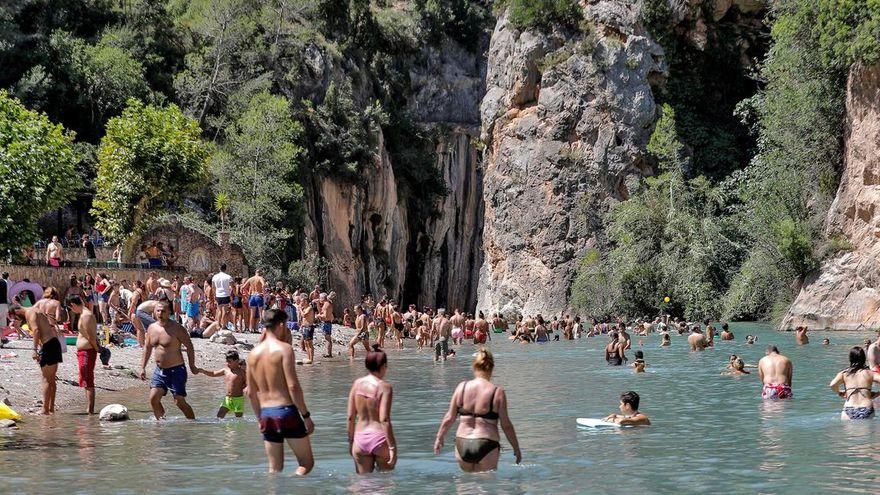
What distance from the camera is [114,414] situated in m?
17.6

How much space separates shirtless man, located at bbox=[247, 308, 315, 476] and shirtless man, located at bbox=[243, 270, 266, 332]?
22428 millimetres

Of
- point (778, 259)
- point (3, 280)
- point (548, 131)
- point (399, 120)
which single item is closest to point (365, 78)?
point (399, 120)

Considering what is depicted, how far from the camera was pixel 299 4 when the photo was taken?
2574 inches

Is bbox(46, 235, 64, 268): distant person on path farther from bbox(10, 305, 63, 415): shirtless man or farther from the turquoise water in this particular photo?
bbox(10, 305, 63, 415): shirtless man

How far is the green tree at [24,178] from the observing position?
2542 cm

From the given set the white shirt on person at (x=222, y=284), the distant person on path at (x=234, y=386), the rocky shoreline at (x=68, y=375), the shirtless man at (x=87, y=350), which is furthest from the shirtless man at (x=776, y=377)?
the white shirt on person at (x=222, y=284)

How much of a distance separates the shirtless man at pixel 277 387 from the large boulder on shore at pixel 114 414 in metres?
7.05

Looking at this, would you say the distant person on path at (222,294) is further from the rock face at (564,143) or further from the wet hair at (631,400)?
the rock face at (564,143)

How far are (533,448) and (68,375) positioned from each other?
396 inches

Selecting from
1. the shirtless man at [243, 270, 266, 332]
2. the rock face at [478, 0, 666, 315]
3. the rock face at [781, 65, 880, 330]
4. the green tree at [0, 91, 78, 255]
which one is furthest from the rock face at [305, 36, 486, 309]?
the green tree at [0, 91, 78, 255]

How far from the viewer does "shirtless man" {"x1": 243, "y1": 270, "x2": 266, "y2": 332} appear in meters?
33.4

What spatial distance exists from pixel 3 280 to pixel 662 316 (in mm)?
32079

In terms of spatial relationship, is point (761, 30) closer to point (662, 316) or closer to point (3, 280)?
point (662, 316)

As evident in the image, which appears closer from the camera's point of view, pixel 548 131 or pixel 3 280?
pixel 3 280
